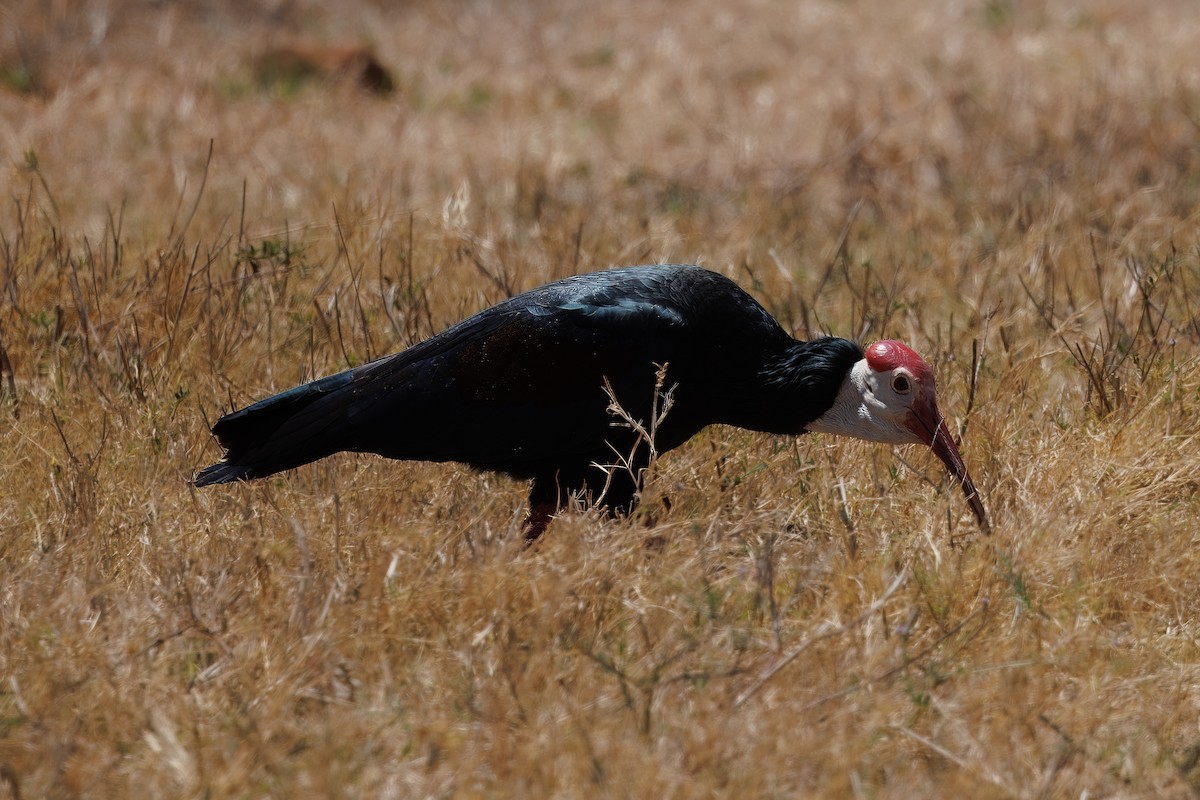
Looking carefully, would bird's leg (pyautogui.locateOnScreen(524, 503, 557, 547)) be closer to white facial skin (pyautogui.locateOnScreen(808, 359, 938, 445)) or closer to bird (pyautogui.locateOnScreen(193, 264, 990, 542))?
bird (pyautogui.locateOnScreen(193, 264, 990, 542))

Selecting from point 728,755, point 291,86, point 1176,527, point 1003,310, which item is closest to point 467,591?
point 728,755

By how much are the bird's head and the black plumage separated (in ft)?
0.20

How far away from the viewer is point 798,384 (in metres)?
3.79

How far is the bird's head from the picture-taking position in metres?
3.78

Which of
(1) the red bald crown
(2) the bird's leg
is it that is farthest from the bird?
(2) the bird's leg

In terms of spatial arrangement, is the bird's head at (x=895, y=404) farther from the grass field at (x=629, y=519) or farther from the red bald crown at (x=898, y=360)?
the grass field at (x=629, y=519)

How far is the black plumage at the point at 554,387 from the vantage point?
369 centimetres

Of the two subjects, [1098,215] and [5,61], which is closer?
[1098,215]

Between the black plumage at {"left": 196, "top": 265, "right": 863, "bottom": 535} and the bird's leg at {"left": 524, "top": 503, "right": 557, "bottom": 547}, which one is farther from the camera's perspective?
the bird's leg at {"left": 524, "top": 503, "right": 557, "bottom": 547}

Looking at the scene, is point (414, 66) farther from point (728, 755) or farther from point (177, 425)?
point (728, 755)

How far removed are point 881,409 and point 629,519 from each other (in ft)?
2.39

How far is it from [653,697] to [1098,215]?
4.06m

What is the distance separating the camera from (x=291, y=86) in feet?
29.7

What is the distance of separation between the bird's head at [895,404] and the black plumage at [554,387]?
0.06 metres
